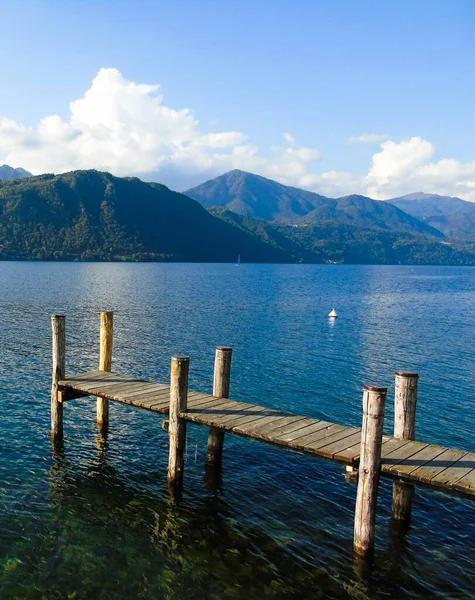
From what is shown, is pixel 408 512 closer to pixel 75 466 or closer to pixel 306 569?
pixel 306 569

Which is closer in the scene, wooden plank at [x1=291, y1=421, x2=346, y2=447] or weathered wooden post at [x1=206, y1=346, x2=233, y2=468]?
wooden plank at [x1=291, y1=421, x2=346, y2=447]

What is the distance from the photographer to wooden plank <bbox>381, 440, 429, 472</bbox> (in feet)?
34.1

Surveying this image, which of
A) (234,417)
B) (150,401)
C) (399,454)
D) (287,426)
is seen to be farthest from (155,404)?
(399,454)

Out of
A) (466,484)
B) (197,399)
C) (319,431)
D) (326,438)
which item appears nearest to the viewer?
(466,484)

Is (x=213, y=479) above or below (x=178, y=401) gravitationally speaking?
below

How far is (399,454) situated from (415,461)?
430 millimetres

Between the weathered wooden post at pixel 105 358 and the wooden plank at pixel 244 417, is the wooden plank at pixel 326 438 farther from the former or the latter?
the weathered wooden post at pixel 105 358

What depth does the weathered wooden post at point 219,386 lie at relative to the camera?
1512cm

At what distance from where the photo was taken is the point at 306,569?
10594mm

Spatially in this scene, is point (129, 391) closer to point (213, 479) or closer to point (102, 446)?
point (102, 446)

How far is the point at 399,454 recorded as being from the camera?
10953mm

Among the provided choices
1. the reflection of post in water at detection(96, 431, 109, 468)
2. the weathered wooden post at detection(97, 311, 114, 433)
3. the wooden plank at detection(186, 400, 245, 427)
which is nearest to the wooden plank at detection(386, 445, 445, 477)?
the wooden plank at detection(186, 400, 245, 427)

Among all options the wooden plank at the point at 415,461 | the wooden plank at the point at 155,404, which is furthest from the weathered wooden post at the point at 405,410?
the wooden plank at the point at 155,404

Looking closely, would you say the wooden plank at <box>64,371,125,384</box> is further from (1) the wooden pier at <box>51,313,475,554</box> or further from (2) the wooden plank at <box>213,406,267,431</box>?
(2) the wooden plank at <box>213,406,267,431</box>
